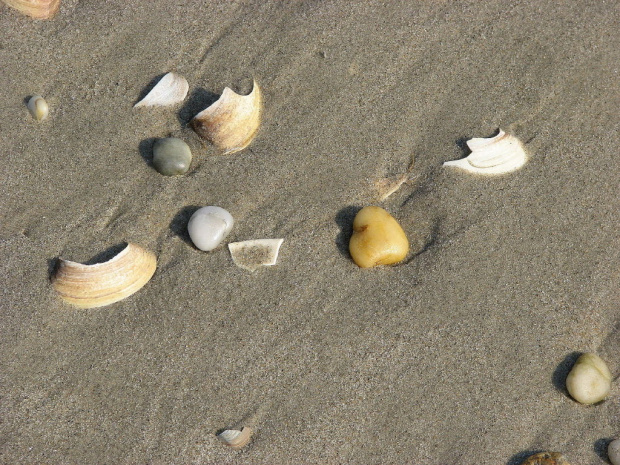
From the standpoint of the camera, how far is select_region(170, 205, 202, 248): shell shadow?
2557 mm

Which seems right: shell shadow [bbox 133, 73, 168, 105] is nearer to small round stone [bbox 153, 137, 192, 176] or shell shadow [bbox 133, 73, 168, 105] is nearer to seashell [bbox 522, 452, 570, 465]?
small round stone [bbox 153, 137, 192, 176]

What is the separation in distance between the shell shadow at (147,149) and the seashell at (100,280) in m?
0.54

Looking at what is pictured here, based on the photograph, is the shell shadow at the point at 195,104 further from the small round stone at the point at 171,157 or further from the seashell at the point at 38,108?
the seashell at the point at 38,108

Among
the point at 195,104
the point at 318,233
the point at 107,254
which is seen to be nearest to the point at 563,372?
the point at 318,233

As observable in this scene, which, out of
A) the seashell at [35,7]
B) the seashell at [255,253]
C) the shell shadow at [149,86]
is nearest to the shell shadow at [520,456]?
the seashell at [255,253]

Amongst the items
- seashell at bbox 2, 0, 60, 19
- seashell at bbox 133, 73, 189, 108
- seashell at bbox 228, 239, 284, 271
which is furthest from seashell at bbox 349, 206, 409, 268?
seashell at bbox 2, 0, 60, 19

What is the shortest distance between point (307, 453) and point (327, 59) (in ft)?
6.76

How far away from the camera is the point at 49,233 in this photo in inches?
99.9

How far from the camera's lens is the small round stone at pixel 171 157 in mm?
2635

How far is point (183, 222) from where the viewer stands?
2.59 meters

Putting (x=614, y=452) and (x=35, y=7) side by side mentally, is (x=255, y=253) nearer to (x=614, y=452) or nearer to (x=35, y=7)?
(x=614, y=452)

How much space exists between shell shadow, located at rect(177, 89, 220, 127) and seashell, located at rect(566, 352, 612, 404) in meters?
2.16

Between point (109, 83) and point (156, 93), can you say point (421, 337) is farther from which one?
point (109, 83)

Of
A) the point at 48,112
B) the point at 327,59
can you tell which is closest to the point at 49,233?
the point at 48,112
